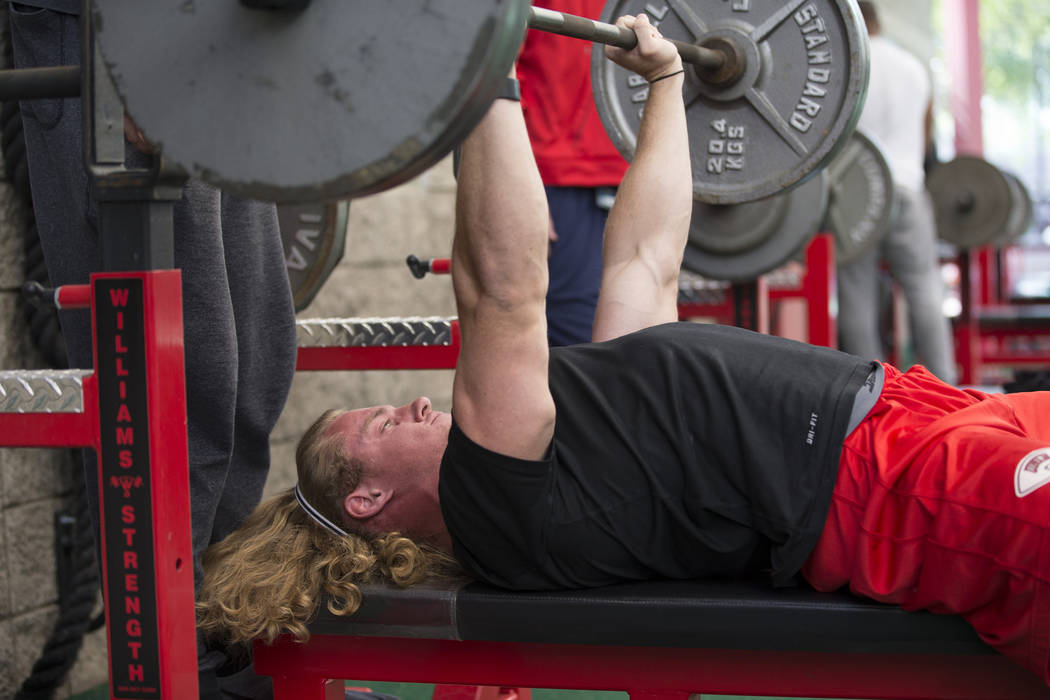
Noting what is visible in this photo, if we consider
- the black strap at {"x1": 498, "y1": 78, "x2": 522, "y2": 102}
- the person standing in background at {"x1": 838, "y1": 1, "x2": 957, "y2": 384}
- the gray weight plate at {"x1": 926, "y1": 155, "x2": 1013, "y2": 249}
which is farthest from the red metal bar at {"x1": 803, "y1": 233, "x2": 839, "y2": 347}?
the black strap at {"x1": 498, "y1": 78, "x2": 522, "y2": 102}

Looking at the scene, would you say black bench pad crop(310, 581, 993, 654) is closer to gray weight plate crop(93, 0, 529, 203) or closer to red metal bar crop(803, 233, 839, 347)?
gray weight plate crop(93, 0, 529, 203)

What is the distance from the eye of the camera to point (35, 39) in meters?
1.47

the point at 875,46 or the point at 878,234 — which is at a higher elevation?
the point at 875,46

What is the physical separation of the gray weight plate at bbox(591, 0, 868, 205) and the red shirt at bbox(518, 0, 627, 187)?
0.49 m

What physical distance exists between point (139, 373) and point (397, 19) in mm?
396

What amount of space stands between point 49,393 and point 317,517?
0.53 metres

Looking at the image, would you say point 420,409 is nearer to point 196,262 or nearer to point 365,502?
point 365,502

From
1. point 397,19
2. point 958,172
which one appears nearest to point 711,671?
point 397,19

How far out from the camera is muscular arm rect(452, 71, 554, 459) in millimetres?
1217

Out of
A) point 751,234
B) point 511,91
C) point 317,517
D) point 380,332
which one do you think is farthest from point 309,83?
point 751,234

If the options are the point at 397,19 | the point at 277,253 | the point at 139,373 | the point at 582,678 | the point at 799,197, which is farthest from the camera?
the point at 799,197

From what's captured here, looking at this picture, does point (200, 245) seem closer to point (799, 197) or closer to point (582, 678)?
point (582, 678)

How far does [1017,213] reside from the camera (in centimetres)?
617

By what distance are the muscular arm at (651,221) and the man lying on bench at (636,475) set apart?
0.75 ft
